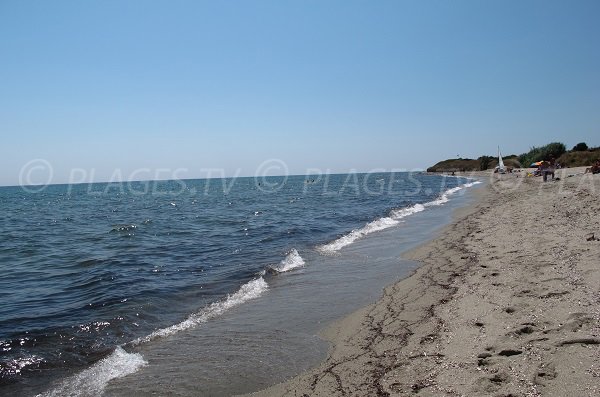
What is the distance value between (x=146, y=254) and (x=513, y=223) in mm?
14623

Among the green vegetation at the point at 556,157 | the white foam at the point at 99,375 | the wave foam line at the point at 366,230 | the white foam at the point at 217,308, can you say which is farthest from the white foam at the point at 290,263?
the green vegetation at the point at 556,157

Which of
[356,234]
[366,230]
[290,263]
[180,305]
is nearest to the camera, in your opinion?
[180,305]

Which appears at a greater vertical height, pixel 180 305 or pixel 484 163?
pixel 484 163

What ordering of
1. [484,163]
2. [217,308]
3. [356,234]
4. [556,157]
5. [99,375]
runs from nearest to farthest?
[99,375] < [217,308] < [356,234] < [556,157] < [484,163]

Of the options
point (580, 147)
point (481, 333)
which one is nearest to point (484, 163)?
point (580, 147)

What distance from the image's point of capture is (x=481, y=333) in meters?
5.60

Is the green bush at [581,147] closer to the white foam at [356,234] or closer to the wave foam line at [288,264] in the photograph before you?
the white foam at [356,234]

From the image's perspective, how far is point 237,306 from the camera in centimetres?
905

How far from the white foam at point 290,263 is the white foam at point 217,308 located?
122cm

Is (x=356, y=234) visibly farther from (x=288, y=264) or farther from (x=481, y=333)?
(x=481, y=333)

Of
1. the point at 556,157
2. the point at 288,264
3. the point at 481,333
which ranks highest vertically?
the point at 556,157

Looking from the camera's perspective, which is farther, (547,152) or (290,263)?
(547,152)

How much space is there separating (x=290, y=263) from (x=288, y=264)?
148mm

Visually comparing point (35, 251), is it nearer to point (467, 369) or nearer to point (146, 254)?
point (146, 254)
